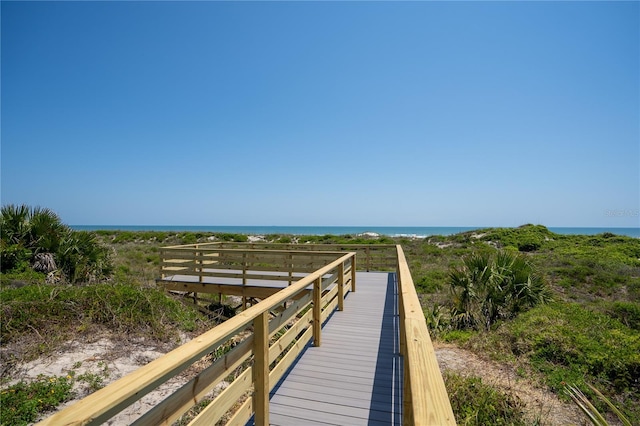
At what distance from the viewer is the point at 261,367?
3033mm

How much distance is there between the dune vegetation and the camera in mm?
5355

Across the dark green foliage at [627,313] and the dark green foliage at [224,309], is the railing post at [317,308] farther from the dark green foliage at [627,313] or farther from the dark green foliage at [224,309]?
the dark green foliage at [627,313]

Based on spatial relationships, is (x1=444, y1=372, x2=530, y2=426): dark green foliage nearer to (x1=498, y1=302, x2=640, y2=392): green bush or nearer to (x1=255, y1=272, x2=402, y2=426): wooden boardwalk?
(x1=255, y1=272, x2=402, y2=426): wooden boardwalk

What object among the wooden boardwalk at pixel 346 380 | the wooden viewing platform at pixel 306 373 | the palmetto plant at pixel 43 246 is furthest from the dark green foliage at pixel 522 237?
the palmetto plant at pixel 43 246


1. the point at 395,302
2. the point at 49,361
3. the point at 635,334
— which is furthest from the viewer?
the point at 395,302

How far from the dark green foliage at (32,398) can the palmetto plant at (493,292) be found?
8223 millimetres

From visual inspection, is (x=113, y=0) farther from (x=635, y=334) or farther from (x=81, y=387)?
(x=635, y=334)

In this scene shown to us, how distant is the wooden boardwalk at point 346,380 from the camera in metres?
3.38

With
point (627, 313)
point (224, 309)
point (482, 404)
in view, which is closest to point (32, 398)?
point (482, 404)

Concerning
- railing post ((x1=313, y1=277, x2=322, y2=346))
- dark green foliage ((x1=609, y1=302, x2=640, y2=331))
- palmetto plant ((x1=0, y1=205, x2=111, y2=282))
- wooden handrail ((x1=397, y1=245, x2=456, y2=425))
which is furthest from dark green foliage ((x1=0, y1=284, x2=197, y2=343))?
dark green foliage ((x1=609, y1=302, x2=640, y2=331))

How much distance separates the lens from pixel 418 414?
1374 mm

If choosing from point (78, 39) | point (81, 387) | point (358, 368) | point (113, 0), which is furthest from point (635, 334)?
point (78, 39)

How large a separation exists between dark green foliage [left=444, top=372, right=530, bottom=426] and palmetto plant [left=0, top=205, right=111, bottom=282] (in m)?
A: 10.1

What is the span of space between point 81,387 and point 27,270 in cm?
636
